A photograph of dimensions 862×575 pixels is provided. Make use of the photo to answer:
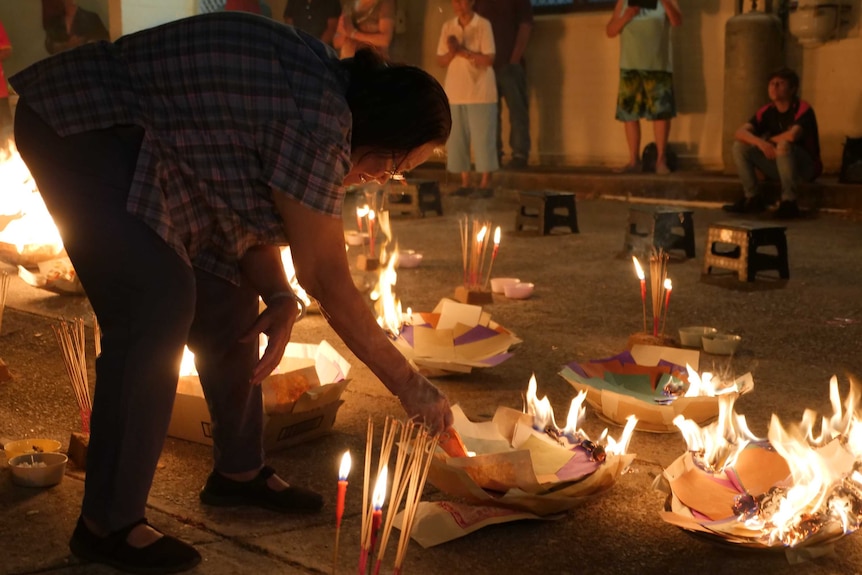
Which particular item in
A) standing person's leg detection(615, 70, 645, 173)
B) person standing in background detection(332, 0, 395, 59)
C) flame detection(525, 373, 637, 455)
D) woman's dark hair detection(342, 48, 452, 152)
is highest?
person standing in background detection(332, 0, 395, 59)

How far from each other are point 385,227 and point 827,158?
19.5 ft

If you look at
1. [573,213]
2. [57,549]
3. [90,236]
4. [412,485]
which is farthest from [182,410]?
[573,213]

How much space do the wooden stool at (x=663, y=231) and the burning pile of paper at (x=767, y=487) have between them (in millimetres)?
4785

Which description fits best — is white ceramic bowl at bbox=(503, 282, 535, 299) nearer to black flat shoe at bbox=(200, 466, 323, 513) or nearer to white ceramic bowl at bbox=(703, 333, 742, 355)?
white ceramic bowl at bbox=(703, 333, 742, 355)

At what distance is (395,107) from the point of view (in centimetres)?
278

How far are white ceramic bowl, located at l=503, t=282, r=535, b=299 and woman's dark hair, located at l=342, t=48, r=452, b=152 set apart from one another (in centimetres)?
397

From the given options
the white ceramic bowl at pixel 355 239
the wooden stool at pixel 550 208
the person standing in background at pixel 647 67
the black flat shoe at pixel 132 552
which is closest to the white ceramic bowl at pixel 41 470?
the black flat shoe at pixel 132 552

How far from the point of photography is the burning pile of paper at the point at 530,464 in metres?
3.18

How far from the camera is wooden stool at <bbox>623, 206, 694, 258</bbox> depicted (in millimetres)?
8141

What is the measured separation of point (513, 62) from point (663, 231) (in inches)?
196

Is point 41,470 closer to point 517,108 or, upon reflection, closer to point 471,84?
point 471,84

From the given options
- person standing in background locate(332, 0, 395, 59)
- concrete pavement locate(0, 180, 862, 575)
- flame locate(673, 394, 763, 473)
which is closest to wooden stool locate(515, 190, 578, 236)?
concrete pavement locate(0, 180, 862, 575)

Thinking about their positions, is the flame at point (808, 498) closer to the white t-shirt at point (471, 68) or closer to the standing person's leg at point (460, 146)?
the white t-shirt at point (471, 68)

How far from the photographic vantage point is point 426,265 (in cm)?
802
